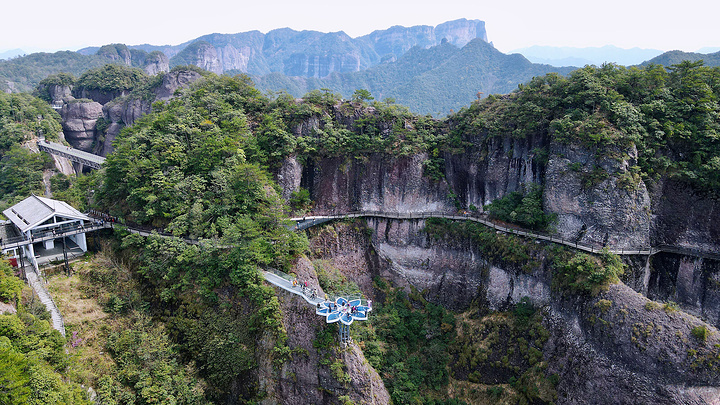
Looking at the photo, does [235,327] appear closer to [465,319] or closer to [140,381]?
[140,381]

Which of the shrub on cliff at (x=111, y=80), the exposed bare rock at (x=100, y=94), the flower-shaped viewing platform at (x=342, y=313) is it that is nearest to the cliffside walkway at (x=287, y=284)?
the flower-shaped viewing platform at (x=342, y=313)

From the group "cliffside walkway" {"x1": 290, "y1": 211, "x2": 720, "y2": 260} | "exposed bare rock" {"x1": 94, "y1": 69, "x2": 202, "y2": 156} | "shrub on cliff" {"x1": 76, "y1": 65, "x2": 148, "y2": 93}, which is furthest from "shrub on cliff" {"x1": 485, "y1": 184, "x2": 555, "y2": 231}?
"shrub on cliff" {"x1": 76, "y1": 65, "x2": 148, "y2": 93}

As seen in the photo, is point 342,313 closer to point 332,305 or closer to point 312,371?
point 332,305

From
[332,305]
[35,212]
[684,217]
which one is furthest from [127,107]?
[684,217]

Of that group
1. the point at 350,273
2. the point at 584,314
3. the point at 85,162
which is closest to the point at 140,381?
the point at 350,273

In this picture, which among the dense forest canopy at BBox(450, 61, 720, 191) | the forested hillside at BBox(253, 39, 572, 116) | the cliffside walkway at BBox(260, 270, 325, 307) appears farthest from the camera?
the forested hillside at BBox(253, 39, 572, 116)

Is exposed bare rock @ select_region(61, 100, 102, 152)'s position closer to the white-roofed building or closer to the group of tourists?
the white-roofed building

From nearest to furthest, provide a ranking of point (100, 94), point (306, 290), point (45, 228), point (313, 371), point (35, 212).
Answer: point (313, 371)
point (306, 290)
point (45, 228)
point (35, 212)
point (100, 94)

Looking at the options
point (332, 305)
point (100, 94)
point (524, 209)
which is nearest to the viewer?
point (332, 305)

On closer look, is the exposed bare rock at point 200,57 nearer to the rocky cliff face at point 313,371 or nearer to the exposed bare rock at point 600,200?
the rocky cliff face at point 313,371
